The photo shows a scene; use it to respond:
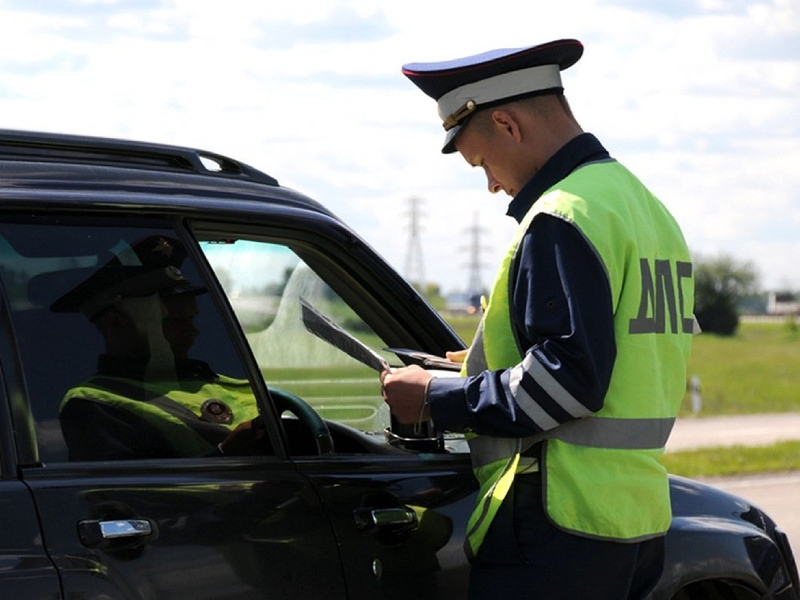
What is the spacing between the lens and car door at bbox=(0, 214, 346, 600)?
259 cm

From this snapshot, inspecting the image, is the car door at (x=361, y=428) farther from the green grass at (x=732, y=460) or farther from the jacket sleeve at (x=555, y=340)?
the green grass at (x=732, y=460)

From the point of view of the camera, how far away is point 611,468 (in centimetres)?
297

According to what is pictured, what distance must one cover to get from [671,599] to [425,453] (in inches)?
27.5

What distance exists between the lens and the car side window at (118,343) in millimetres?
2703

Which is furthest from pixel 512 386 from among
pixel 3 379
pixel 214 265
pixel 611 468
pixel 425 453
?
pixel 3 379

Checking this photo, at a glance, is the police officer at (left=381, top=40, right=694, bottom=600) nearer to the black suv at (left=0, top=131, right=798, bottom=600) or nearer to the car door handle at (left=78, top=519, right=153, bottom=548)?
the black suv at (left=0, top=131, right=798, bottom=600)

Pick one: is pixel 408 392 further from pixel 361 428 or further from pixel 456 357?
pixel 361 428

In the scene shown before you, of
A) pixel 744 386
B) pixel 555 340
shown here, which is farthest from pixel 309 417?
pixel 744 386

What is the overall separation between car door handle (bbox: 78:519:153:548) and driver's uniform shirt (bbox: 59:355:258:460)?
5.9 inches

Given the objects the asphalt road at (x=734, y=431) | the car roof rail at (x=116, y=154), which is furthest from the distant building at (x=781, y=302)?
the car roof rail at (x=116, y=154)

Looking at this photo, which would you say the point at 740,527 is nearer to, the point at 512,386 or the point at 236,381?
the point at 512,386

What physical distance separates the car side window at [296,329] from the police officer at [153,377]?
7.3 inches

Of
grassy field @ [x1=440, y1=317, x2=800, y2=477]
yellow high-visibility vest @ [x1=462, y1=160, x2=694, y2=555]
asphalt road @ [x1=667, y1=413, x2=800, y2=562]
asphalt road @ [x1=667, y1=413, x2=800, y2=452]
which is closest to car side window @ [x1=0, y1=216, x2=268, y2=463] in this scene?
yellow high-visibility vest @ [x1=462, y1=160, x2=694, y2=555]

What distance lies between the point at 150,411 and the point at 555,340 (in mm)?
830
